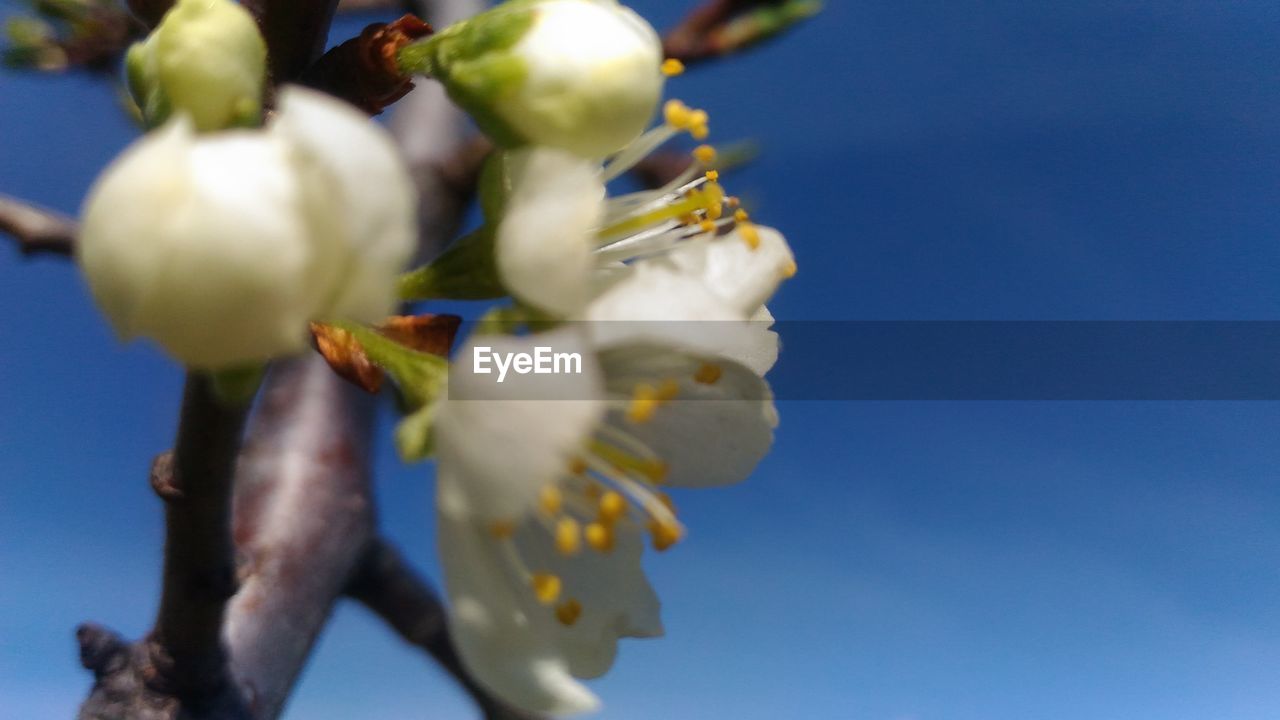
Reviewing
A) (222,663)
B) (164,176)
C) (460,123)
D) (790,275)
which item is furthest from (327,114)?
(460,123)

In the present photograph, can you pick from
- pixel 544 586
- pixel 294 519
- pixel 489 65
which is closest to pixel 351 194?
pixel 489 65

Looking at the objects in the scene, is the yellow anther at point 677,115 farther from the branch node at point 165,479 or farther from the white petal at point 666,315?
the branch node at point 165,479

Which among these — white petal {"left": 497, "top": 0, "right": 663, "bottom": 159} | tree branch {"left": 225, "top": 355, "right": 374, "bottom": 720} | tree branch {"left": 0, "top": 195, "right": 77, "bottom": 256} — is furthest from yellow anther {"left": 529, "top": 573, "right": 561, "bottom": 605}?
tree branch {"left": 0, "top": 195, "right": 77, "bottom": 256}

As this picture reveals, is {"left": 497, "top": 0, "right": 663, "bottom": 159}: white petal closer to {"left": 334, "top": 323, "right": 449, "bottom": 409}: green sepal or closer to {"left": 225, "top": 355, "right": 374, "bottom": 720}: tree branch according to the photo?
{"left": 334, "top": 323, "right": 449, "bottom": 409}: green sepal

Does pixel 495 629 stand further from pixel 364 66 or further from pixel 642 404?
pixel 364 66

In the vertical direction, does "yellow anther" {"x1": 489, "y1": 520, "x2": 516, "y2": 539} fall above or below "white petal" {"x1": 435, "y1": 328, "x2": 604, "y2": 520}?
below
